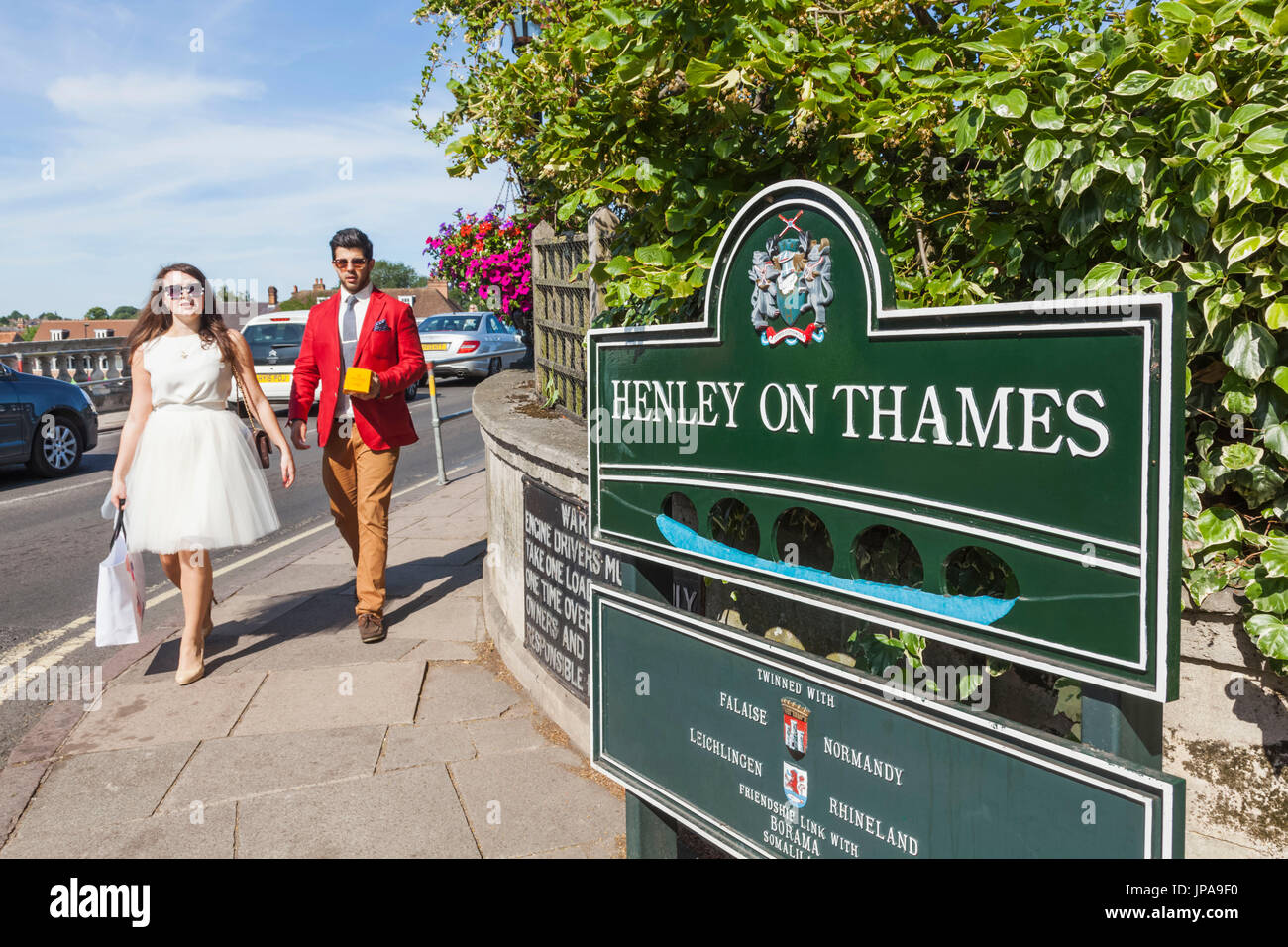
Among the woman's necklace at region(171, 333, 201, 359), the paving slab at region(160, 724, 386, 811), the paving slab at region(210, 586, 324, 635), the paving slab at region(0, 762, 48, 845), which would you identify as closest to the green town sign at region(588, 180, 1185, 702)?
the paving slab at region(160, 724, 386, 811)

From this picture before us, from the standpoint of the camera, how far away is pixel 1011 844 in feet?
5.20

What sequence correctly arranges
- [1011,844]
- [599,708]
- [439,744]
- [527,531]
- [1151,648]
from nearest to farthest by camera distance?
[1151,648] < [1011,844] < [599,708] < [439,744] < [527,531]

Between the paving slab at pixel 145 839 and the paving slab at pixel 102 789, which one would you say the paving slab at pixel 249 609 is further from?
the paving slab at pixel 145 839

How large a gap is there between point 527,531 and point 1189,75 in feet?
9.99

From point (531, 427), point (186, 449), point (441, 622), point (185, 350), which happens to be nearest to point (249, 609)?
point (441, 622)

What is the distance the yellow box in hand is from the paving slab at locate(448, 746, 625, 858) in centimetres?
196

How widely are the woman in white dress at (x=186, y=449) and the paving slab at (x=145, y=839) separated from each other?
142cm

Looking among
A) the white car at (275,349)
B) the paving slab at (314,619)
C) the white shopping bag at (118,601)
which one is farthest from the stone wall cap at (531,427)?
the white car at (275,349)

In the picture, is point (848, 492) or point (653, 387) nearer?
point (848, 492)

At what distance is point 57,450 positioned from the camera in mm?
12062

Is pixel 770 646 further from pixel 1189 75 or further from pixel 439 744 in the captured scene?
pixel 439 744

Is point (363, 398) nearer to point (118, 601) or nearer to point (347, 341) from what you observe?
point (347, 341)

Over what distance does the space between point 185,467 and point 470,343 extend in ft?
52.4
